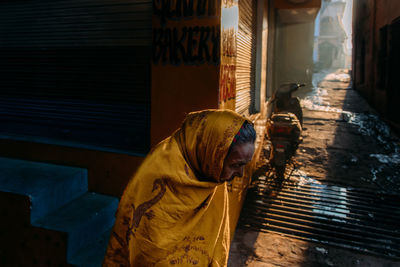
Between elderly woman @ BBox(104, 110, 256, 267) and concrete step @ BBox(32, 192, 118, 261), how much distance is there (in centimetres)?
158

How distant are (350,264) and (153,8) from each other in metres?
3.60

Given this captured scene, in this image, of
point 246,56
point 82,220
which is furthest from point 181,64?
point 246,56

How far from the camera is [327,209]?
15.3 ft

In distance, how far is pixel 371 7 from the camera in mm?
12102

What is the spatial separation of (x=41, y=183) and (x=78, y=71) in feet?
5.01

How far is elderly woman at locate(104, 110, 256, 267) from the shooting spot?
151cm

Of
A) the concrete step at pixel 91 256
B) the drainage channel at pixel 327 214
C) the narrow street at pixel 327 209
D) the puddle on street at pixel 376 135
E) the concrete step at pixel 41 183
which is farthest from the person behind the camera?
the puddle on street at pixel 376 135

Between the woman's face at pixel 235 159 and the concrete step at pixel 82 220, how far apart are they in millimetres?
2064

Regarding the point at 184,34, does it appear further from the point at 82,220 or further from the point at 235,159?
→ the point at 82,220

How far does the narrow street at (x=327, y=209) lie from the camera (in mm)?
3695

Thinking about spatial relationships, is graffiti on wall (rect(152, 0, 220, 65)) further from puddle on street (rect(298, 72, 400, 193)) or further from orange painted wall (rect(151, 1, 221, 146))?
puddle on street (rect(298, 72, 400, 193))

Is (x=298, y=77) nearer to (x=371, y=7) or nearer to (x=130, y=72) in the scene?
(x=371, y=7)

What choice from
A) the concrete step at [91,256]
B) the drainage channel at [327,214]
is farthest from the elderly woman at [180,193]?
the drainage channel at [327,214]

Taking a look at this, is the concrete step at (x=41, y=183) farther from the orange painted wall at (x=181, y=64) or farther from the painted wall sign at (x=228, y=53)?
the painted wall sign at (x=228, y=53)
